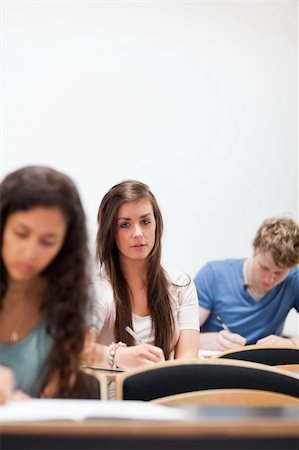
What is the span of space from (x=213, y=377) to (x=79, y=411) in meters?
0.68

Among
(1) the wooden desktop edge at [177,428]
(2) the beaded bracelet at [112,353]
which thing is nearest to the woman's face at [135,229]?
(2) the beaded bracelet at [112,353]

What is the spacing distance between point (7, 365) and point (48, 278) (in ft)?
0.58

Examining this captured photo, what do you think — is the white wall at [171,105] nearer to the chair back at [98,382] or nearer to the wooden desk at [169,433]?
the chair back at [98,382]

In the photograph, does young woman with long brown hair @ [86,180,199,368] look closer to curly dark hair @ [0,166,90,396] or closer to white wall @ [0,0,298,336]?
curly dark hair @ [0,166,90,396]

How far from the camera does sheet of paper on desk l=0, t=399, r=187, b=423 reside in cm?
68

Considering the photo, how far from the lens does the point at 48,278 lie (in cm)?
102

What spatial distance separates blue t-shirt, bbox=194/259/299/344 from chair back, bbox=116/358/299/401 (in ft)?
3.96

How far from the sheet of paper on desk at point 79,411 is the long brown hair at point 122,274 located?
1.01 meters

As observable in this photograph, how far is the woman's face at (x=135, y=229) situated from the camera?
1785mm

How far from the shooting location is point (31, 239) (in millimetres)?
927

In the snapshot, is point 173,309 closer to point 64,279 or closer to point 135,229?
point 135,229

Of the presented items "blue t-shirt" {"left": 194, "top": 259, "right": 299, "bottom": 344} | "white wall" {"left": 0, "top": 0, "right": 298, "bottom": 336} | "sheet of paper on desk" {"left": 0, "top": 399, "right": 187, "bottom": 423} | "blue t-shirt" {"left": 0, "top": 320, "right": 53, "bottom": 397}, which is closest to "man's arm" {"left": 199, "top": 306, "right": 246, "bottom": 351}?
"blue t-shirt" {"left": 194, "top": 259, "right": 299, "bottom": 344}

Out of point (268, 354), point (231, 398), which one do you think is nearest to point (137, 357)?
point (231, 398)

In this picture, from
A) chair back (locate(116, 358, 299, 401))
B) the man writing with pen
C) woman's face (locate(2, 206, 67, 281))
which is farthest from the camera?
the man writing with pen
